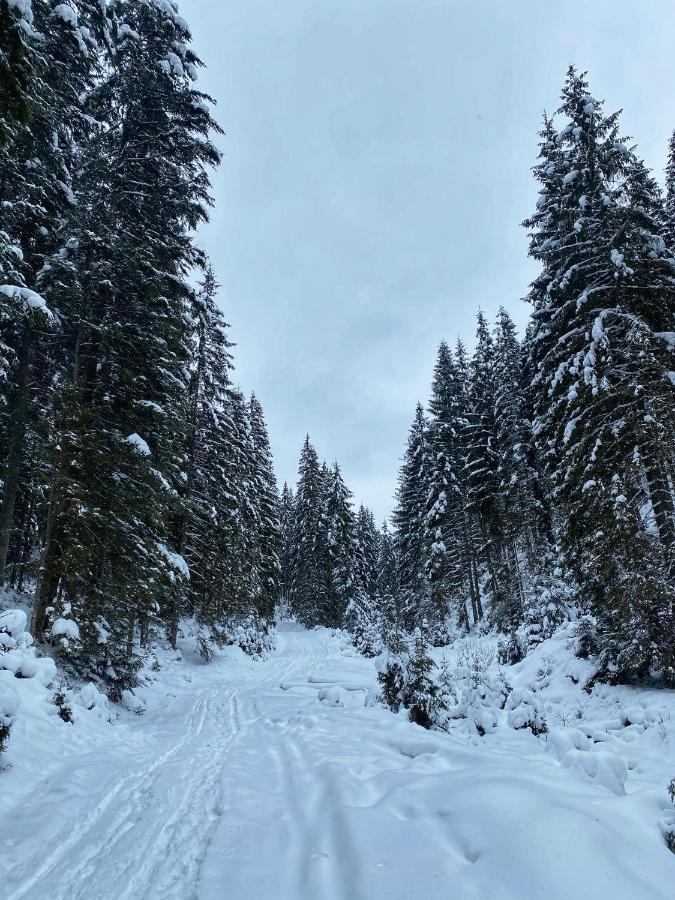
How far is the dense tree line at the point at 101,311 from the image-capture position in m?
9.63

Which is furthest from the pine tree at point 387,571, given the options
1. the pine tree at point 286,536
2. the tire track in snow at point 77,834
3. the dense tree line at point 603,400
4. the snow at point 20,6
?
the snow at point 20,6

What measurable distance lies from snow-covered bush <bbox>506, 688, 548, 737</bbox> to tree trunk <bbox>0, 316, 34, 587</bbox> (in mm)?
10251

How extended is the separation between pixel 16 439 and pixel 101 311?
3723 mm

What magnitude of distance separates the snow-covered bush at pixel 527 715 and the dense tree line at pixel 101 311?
25.1 ft

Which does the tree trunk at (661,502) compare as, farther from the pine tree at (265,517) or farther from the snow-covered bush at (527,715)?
the pine tree at (265,517)

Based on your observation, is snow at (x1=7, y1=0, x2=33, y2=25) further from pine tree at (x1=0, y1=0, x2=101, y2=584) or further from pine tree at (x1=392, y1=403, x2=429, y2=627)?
pine tree at (x1=392, y1=403, x2=429, y2=627)

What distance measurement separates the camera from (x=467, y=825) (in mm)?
3268

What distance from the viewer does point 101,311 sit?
38.4 feet

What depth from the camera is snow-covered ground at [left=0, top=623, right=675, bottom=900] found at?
9.35 ft

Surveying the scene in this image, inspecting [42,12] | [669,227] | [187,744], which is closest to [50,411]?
[187,744]

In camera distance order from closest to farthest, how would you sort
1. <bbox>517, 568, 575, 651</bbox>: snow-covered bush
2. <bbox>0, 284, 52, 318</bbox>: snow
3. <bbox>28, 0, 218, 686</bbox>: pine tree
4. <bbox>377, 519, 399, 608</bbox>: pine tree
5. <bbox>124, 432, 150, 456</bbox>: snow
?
<bbox>0, 284, 52, 318</bbox>: snow
<bbox>28, 0, 218, 686</bbox>: pine tree
<bbox>124, 432, 150, 456</bbox>: snow
<bbox>517, 568, 575, 651</bbox>: snow-covered bush
<bbox>377, 519, 399, 608</bbox>: pine tree

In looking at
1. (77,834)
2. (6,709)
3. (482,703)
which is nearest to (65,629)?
(6,709)

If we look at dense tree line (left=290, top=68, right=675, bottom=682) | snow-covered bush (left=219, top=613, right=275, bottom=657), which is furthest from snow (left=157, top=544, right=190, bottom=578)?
snow-covered bush (left=219, top=613, right=275, bottom=657)

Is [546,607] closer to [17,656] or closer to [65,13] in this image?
[17,656]
